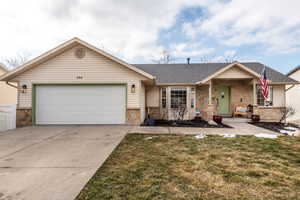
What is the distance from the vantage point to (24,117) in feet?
27.9

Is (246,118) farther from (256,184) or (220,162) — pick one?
(256,184)

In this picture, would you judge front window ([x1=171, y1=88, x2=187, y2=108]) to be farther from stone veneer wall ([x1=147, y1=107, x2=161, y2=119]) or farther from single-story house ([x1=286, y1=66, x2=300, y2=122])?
single-story house ([x1=286, y1=66, x2=300, y2=122])

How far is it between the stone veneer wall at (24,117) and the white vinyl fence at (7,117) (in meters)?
0.18

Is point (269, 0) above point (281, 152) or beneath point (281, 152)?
above

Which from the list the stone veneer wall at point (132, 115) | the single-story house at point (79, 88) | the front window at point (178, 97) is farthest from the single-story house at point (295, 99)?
the single-story house at point (79, 88)

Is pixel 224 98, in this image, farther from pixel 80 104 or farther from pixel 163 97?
pixel 80 104

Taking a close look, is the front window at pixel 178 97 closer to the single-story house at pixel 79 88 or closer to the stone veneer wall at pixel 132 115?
the single-story house at pixel 79 88

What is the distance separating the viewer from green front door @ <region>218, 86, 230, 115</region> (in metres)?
11.5

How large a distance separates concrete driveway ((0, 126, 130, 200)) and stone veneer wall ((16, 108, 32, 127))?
3.38 m

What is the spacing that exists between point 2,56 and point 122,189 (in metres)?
33.5

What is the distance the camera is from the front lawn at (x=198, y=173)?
7.70ft

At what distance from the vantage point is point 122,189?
8.03 feet

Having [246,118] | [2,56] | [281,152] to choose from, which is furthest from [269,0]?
[2,56]

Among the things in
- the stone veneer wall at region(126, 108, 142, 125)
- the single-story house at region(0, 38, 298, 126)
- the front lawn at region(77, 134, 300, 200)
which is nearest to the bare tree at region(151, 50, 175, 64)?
the single-story house at region(0, 38, 298, 126)
